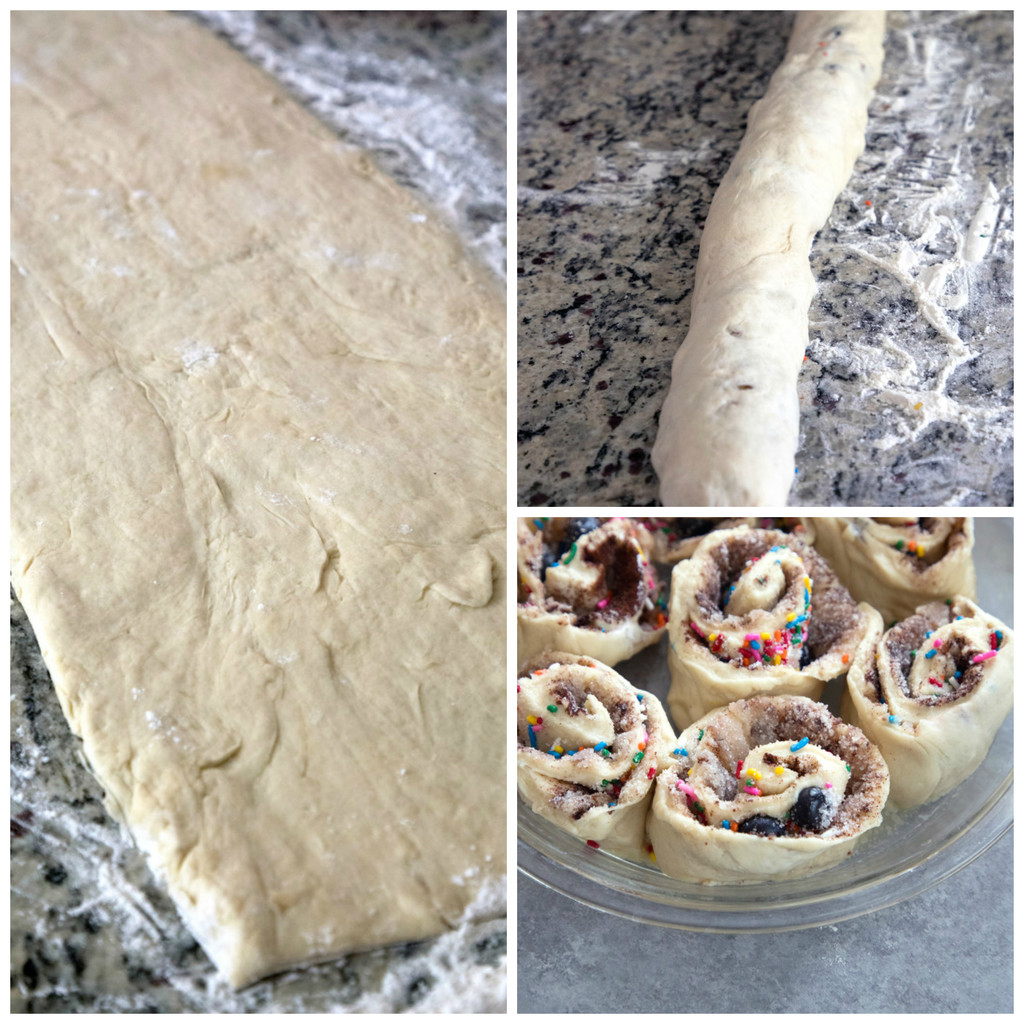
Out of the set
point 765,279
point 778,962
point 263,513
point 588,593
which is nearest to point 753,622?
point 588,593

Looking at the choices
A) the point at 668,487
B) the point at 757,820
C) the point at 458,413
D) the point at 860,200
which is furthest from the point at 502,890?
the point at 860,200

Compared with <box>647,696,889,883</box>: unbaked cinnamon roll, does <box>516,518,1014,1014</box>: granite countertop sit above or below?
below

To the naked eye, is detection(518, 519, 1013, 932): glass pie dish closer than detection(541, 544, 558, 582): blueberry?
Yes

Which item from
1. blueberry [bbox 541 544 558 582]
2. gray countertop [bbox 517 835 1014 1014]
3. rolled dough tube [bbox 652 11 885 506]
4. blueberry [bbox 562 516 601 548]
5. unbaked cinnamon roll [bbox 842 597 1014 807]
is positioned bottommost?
gray countertop [bbox 517 835 1014 1014]

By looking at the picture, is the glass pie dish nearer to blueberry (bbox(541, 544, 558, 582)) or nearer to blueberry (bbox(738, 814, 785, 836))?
blueberry (bbox(738, 814, 785, 836))

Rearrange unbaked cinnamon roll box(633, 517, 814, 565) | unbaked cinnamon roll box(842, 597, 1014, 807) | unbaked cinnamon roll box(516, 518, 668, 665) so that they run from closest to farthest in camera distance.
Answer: unbaked cinnamon roll box(842, 597, 1014, 807) → unbaked cinnamon roll box(516, 518, 668, 665) → unbaked cinnamon roll box(633, 517, 814, 565)

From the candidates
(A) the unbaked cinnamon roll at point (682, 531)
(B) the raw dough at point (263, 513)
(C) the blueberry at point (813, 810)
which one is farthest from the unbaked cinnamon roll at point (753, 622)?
(B) the raw dough at point (263, 513)

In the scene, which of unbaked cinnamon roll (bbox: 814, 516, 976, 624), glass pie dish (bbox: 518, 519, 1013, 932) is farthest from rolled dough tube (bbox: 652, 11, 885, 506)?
glass pie dish (bbox: 518, 519, 1013, 932)

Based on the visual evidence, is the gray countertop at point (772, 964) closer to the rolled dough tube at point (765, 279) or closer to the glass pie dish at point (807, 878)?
the glass pie dish at point (807, 878)
